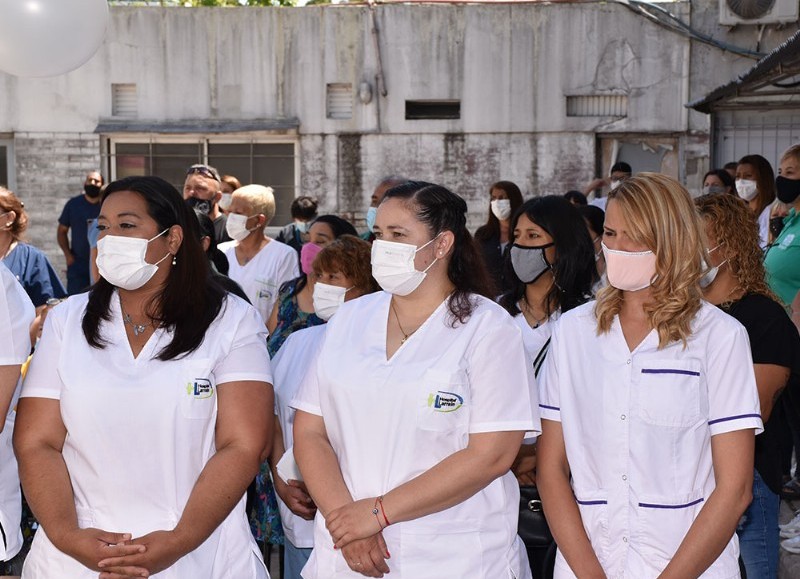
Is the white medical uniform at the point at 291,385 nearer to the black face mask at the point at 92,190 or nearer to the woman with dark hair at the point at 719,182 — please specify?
the woman with dark hair at the point at 719,182

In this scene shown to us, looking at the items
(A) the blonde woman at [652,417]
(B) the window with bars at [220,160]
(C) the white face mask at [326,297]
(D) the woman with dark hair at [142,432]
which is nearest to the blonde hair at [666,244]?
(A) the blonde woman at [652,417]

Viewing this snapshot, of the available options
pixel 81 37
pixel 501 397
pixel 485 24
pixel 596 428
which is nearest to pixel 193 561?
pixel 501 397

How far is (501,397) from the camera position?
2848mm

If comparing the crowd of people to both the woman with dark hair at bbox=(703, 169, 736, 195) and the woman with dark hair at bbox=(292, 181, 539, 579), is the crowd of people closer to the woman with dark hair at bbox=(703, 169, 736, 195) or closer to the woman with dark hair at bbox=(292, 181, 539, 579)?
the woman with dark hair at bbox=(292, 181, 539, 579)

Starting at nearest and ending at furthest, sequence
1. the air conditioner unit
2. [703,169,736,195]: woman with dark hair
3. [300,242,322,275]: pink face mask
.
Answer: [300,242,322,275]: pink face mask
[703,169,736,195]: woman with dark hair
the air conditioner unit

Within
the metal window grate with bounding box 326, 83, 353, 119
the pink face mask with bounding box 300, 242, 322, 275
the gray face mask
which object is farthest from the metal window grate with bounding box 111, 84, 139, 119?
the gray face mask

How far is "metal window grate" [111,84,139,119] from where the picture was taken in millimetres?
13836

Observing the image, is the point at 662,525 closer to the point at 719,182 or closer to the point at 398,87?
the point at 719,182

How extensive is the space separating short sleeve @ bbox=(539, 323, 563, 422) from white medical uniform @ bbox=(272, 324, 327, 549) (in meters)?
1.08

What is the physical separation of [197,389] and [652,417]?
4.18 ft

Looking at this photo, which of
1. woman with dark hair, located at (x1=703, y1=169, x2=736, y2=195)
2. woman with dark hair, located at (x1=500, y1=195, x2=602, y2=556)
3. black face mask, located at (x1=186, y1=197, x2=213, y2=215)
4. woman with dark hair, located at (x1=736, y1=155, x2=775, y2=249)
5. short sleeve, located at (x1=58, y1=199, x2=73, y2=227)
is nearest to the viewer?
woman with dark hair, located at (x1=500, y1=195, x2=602, y2=556)

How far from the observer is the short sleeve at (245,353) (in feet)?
9.78

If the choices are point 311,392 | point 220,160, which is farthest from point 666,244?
point 220,160

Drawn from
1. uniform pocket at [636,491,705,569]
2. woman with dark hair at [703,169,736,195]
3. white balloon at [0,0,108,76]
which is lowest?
uniform pocket at [636,491,705,569]
